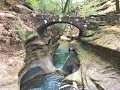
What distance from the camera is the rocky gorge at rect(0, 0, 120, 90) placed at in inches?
486

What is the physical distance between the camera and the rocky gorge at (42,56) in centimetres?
1234

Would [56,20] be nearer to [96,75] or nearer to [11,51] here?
[11,51]

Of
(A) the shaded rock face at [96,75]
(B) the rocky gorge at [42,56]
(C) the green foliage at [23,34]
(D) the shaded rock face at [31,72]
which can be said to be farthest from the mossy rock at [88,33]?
(C) the green foliage at [23,34]

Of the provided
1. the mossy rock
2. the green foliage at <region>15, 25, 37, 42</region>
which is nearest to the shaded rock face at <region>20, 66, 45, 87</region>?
the green foliage at <region>15, 25, 37, 42</region>

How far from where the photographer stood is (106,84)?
12.1 metres

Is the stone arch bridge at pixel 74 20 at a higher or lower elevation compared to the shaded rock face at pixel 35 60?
higher

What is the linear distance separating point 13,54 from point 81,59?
6800 mm

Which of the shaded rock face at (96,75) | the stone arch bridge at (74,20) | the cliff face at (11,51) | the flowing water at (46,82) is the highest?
the stone arch bridge at (74,20)

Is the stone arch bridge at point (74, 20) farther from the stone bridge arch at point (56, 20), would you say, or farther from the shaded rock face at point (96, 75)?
the shaded rock face at point (96, 75)

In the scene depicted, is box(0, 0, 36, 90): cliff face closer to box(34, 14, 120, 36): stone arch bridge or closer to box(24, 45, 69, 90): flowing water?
box(24, 45, 69, 90): flowing water

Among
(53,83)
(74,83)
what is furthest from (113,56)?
(53,83)

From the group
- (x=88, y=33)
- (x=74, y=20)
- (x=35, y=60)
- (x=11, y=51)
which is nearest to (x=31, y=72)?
(x=35, y=60)

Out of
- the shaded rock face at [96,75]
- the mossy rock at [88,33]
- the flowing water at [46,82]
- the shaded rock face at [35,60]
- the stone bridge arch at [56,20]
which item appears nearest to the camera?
the shaded rock face at [96,75]

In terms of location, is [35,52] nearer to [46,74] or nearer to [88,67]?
[46,74]
